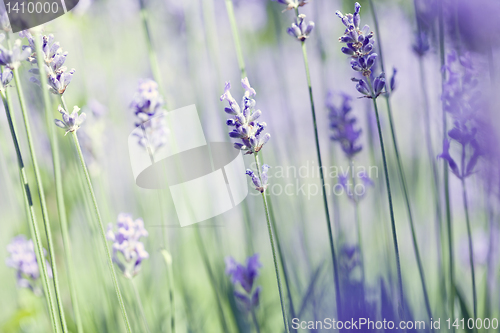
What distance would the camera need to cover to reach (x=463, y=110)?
691 millimetres

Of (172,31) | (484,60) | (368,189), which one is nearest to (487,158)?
(484,60)

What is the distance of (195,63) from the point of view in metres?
1.21

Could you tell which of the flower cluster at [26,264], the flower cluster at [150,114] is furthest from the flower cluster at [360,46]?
the flower cluster at [26,264]

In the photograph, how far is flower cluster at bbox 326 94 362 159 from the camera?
94 centimetres

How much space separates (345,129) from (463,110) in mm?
340

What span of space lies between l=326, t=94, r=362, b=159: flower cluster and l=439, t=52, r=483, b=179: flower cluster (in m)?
0.27

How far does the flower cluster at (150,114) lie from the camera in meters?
0.81

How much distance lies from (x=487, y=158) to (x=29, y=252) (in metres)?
1.42

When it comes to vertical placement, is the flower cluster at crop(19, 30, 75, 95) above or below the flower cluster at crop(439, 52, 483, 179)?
above

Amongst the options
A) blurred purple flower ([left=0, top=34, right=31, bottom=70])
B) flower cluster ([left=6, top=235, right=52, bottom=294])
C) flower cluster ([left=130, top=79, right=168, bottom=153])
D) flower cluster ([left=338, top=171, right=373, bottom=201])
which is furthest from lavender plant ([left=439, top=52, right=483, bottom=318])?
flower cluster ([left=6, top=235, right=52, bottom=294])

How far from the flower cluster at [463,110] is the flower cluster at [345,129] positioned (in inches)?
10.5

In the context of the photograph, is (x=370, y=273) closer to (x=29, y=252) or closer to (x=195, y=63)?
(x=195, y=63)

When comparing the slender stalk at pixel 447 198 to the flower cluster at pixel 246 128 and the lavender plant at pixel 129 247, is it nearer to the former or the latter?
the flower cluster at pixel 246 128

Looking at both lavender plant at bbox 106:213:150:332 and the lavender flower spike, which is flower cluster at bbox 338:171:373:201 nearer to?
lavender plant at bbox 106:213:150:332
